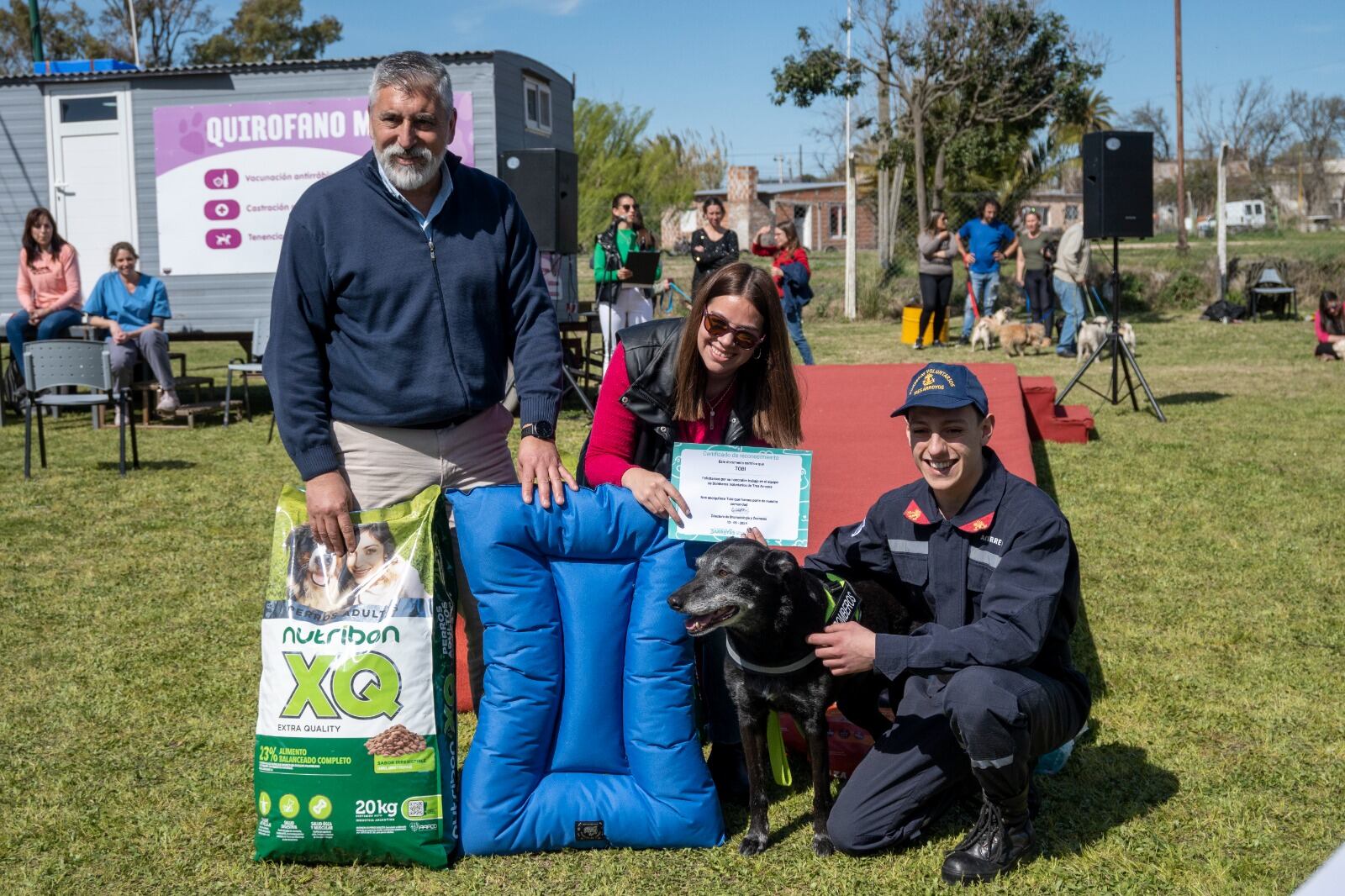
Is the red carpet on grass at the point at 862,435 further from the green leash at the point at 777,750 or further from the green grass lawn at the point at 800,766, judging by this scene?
the green leash at the point at 777,750

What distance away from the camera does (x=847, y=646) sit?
2816 millimetres

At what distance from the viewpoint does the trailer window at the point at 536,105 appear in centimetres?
1249

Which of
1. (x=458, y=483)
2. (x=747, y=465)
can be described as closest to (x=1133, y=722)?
(x=747, y=465)

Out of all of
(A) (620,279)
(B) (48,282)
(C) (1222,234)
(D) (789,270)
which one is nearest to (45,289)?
(B) (48,282)

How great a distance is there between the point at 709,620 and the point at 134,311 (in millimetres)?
9330

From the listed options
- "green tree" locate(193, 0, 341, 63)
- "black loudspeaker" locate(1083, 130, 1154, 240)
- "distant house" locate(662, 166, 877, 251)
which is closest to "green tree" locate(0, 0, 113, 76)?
"green tree" locate(193, 0, 341, 63)

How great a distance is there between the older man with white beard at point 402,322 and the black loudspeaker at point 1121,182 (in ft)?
28.9

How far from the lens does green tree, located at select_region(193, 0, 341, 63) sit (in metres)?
41.6

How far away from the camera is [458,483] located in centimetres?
318

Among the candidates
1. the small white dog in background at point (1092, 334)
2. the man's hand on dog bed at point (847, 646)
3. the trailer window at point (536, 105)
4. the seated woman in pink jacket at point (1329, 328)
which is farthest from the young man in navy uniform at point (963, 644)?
the seated woman in pink jacket at point (1329, 328)

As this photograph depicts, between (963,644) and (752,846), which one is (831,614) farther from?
(752,846)

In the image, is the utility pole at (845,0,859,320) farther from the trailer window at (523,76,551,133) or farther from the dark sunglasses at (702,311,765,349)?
the dark sunglasses at (702,311,765,349)

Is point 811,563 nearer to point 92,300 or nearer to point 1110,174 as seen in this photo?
point 1110,174

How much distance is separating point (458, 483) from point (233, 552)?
3643 mm
